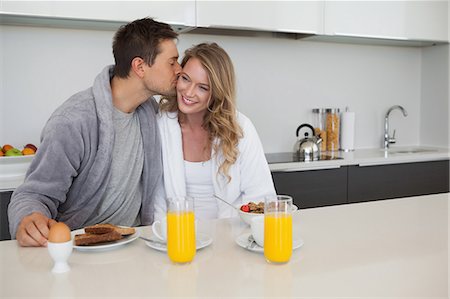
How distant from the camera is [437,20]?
379cm

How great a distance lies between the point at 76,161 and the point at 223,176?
623 mm

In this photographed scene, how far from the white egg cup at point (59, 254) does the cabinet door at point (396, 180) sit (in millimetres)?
2461

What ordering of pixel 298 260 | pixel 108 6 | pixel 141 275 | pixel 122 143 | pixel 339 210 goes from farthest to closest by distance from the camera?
pixel 108 6 → pixel 122 143 → pixel 339 210 → pixel 298 260 → pixel 141 275

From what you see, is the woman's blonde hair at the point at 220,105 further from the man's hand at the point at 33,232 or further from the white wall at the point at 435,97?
the white wall at the point at 435,97

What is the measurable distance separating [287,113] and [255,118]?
0.27 metres

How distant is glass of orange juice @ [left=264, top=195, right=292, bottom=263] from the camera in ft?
4.24

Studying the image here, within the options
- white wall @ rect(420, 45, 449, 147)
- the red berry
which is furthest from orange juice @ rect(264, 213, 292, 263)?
white wall @ rect(420, 45, 449, 147)

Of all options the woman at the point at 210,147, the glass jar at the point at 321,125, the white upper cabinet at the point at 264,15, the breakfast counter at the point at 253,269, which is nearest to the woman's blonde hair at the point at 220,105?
the woman at the point at 210,147

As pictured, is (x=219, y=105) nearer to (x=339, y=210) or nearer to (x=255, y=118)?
(x=339, y=210)

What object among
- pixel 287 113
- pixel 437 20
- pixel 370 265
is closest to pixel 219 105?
pixel 370 265

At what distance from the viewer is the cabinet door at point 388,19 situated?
11.2ft

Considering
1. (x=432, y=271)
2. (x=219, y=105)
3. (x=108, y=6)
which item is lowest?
(x=432, y=271)

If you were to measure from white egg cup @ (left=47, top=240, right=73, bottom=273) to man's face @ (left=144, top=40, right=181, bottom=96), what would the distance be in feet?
3.35

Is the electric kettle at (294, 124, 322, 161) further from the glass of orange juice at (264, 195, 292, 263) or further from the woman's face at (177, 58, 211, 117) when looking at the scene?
the glass of orange juice at (264, 195, 292, 263)
